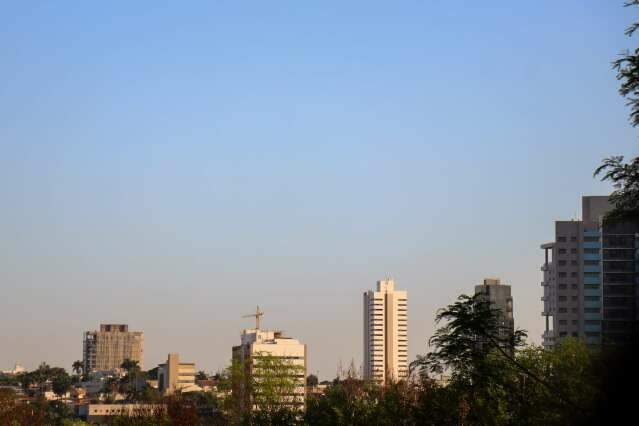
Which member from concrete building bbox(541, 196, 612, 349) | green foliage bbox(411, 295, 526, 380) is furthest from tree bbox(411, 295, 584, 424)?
concrete building bbox(541, 196, 612, 349)

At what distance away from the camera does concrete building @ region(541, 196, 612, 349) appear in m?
134

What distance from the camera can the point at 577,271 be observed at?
139m

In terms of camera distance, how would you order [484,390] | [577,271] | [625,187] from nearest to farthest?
[625,187] < [484,390] < [577,271]

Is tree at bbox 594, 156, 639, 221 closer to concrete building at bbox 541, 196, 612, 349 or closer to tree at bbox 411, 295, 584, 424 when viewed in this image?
tree at bbox 411, 295, 584, 424

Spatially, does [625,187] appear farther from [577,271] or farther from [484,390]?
[577,271]

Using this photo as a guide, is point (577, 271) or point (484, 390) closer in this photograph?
point (484, 390)

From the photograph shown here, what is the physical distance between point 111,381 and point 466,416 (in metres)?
155

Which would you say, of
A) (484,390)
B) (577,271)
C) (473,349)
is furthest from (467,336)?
(577,271)

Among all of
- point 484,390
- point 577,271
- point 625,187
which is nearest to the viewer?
point 625,187

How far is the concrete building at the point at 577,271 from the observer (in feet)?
441

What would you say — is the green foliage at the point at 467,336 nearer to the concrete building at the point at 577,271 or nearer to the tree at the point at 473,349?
the tree at the point at 473,349

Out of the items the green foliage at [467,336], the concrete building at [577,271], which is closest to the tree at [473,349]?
the green foliage at [467,336]

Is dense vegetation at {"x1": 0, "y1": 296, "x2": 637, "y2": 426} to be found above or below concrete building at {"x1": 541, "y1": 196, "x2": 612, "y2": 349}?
below

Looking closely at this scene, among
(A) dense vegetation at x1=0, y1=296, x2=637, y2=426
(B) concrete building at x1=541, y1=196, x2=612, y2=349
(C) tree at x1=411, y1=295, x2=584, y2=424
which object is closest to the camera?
(A) dense vegetation at x1=0, y1=296, x2=637, y2=426
